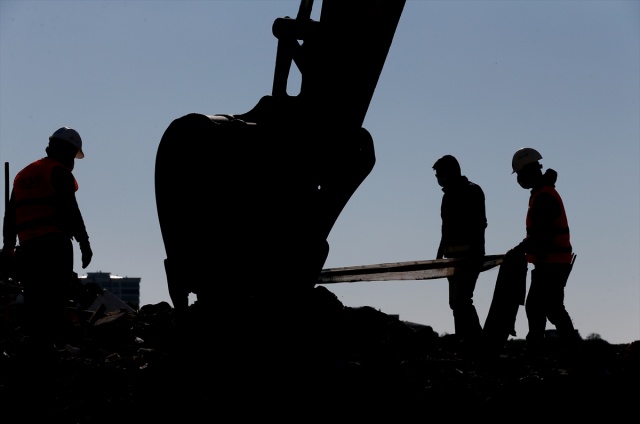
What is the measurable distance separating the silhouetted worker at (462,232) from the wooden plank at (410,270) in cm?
19

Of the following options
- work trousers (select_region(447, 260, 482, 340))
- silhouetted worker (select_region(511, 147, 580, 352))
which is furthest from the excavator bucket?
work trousers (select_region(447, 260, 482, 340))

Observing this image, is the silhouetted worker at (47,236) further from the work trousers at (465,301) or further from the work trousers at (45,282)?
the work trousers at (465,301)

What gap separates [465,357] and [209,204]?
3.06 metres

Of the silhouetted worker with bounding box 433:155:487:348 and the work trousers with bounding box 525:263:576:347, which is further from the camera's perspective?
the silhouetted worker with bounding box 433:155:487:348

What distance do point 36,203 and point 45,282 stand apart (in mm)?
724

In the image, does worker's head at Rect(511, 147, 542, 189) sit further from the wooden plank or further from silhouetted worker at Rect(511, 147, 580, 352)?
the wooden plank

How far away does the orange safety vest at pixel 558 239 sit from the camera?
33.5ft

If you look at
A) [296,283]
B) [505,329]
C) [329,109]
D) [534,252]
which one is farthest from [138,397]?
[534,252]

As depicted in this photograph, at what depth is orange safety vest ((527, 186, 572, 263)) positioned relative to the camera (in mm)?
10211

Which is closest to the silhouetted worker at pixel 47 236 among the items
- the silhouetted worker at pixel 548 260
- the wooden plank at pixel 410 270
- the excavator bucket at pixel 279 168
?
the excavator bucket at pixel 279 168

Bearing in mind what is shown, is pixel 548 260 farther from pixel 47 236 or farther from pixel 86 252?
pixel 47 236

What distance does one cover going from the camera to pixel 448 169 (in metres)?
11.6

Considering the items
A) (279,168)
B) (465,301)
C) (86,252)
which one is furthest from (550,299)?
(86,252)

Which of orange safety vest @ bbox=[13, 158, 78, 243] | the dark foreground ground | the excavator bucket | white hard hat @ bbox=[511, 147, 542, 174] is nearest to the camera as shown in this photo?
the dark foreground ground
